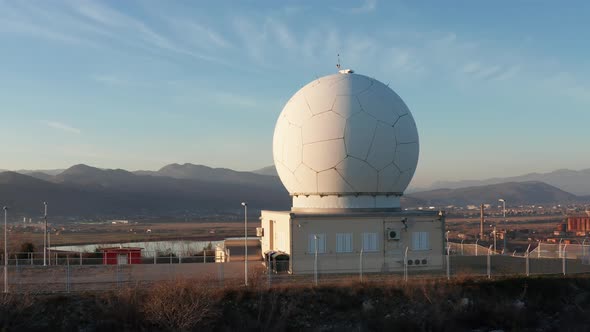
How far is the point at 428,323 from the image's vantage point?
62.1ft

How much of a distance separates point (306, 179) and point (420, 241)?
568 centimetres

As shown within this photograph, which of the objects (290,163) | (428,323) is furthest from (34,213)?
(428,323)

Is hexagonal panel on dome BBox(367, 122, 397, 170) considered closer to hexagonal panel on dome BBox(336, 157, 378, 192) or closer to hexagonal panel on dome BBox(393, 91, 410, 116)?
hexagonal panel on dome BBox(336, 157, 378, 192)

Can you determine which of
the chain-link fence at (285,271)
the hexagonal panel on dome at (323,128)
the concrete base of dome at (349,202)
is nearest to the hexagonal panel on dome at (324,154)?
the hexagonal panel on dome at (323,128)

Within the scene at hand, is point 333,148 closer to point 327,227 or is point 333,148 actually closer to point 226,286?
→ point 327,227

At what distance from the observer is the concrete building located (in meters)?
24.8

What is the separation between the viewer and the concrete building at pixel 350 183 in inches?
975

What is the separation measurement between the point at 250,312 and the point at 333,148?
30.4ft

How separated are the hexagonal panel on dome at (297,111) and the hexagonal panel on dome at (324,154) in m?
1.38

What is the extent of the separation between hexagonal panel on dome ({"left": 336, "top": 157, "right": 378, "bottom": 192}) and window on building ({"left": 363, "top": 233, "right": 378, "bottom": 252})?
2.15m

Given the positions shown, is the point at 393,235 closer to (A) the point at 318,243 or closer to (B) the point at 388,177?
(B) the point at 388,177

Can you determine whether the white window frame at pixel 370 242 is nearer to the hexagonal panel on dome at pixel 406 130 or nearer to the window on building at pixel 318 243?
the window on building at pixel 318 243

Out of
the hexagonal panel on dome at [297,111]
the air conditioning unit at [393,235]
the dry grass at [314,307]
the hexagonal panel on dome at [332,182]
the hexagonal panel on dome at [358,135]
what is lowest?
the dry grass at [314,307]

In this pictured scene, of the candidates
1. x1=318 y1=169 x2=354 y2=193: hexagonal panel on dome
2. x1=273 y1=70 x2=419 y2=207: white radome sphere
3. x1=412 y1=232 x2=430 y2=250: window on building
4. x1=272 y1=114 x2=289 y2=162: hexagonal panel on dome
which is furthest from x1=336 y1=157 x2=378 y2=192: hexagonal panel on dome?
x1=272 y1=114 x2=289 y2=162: hexagonal panel on dome
